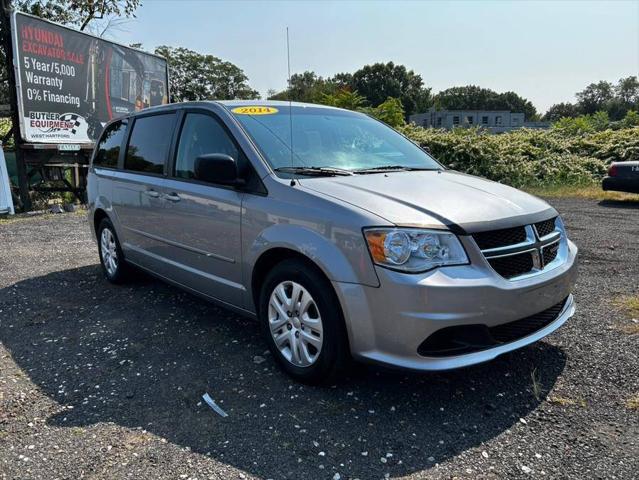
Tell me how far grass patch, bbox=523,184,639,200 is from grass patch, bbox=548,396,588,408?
33.5 ft

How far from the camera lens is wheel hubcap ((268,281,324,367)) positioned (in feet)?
10.3

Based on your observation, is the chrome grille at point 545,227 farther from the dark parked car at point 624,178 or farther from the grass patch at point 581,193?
the grass patch at point 581,193

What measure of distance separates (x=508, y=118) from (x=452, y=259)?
94.8 meters

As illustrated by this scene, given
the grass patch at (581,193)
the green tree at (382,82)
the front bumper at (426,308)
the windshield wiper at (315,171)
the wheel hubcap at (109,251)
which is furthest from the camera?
the green tree at (382,82)

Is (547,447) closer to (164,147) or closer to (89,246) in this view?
(164,147)

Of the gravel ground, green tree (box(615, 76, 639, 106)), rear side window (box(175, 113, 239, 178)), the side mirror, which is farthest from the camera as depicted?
green tree (box(615, 76, 639, 106))

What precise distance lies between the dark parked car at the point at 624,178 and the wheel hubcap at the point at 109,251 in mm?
10335

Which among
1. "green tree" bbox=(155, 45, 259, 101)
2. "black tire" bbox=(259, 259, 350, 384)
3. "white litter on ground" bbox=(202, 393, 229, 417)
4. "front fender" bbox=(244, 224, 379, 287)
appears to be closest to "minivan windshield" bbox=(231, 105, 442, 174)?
"front fender" bbox=(244, 224, 379, 287)

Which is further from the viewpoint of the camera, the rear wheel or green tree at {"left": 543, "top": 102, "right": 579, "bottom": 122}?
green tree at {"left": 543, "top": 102, "right": 579, "bottom": 122}

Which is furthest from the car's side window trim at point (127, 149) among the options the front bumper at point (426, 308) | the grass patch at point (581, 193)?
the grass patch at point (581, 193)

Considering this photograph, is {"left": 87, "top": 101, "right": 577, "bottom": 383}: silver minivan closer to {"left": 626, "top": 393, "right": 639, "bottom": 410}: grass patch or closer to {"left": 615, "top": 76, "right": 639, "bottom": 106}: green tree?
{"left": 626, "top": 393, "right": 639, "bottom": 410}: grass patch

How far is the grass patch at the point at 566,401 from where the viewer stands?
3.03 m

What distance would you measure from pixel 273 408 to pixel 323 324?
0.57 m

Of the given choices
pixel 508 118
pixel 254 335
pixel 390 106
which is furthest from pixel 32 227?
pixel 508 118
